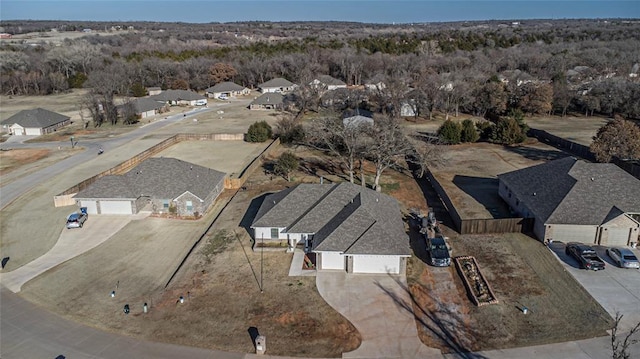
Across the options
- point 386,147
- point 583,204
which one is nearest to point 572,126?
point 386,147

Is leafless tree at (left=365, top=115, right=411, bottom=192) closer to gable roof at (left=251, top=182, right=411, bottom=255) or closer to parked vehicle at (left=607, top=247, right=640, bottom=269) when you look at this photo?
gable roof at (left=251, top=182, right=411, bottom=255)

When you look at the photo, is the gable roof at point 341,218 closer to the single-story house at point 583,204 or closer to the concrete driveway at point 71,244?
the single-story house at point 583,204

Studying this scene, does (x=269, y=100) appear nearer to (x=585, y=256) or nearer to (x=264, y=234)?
(x=264, y=234)

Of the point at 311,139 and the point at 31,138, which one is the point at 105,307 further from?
the point at 31,138

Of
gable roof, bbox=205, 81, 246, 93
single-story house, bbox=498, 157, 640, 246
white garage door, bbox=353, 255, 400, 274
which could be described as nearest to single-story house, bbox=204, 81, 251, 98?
gable roof, bbox=205, 81, 246, 93

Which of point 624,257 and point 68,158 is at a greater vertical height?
point 624,257

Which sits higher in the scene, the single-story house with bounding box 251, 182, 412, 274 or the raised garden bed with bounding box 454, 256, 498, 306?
the single-story house with bounding box 251, 182, 412, 274

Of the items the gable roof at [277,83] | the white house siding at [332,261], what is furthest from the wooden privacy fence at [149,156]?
the gable roof at [277,83]
